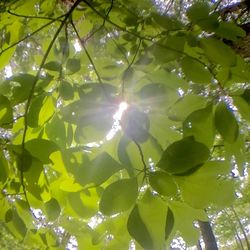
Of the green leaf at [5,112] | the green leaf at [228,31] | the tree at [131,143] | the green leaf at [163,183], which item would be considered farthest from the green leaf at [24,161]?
the green leaf at [228,31]

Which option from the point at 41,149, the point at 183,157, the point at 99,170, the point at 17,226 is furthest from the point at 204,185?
the point at 17,226

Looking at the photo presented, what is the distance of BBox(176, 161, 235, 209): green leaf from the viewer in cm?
50

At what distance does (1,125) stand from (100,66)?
0.94 feet

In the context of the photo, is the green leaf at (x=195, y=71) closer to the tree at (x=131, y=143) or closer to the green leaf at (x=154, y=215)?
the tree at (x=131, y=143)

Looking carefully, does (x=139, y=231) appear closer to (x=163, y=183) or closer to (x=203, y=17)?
(x=163, y=183)

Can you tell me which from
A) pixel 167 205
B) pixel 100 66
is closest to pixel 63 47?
pixel 100 66

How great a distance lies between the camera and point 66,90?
77cm

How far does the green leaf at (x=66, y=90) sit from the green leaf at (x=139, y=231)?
14.6 inches

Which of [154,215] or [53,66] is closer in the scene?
[154,215]

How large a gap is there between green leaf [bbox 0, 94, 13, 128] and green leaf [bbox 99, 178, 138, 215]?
27cm

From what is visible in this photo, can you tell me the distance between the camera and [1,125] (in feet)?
2.12

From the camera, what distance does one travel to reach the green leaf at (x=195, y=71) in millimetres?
666

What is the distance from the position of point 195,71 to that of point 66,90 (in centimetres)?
30

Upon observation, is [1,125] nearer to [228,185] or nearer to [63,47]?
[63,47]
